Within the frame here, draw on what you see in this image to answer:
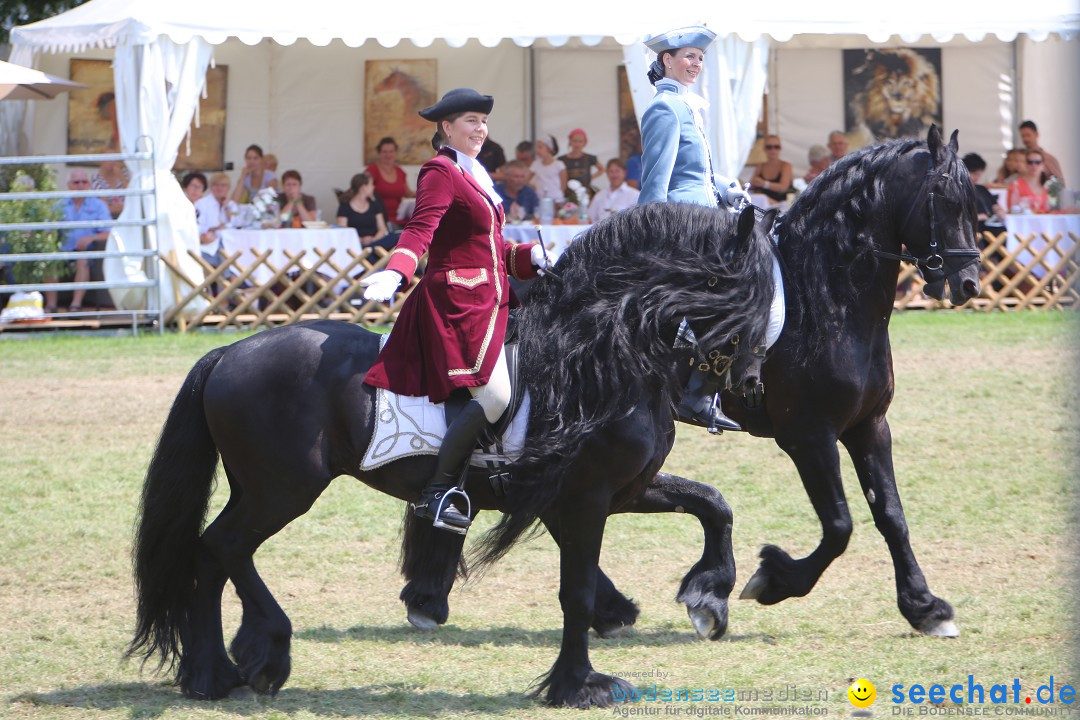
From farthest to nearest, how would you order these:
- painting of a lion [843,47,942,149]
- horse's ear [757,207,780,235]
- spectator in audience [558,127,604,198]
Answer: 1. painting of a lion [843,47,942,149]
2. spectator in audience [558,127,604,198]
3. horse's ear [757,207,780,235]

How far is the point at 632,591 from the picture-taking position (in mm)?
6109

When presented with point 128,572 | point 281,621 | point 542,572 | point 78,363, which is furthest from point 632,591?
point 78,363

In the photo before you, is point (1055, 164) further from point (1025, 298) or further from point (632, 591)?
point (632, 591)

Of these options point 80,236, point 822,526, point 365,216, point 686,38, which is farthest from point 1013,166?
point 822,526

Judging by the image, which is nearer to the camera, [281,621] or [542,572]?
[281,621]

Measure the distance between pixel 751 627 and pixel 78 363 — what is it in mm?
8163

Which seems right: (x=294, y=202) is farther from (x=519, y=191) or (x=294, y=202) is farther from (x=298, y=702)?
(x=298, y=702)

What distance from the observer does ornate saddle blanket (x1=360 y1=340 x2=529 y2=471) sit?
181 inches

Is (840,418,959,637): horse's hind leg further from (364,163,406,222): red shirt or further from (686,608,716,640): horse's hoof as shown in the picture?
(364,163,406,222): red shirt

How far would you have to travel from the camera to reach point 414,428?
4.60 metres

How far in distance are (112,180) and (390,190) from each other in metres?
3.10

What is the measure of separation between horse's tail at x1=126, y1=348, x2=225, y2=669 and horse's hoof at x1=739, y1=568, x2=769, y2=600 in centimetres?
217

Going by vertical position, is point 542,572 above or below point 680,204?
below

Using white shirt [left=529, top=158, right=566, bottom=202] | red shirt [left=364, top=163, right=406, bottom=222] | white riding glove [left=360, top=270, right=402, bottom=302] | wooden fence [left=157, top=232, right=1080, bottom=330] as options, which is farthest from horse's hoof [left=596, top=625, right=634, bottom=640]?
white shirt [left=529, top=158, right=566, bottom=202]
